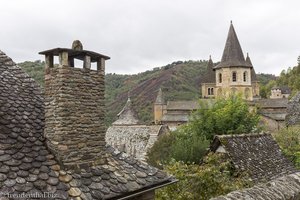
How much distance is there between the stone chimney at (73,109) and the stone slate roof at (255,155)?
27.0 ft

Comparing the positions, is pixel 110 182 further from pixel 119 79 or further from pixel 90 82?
pixel 119 79

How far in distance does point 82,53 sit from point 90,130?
1531 millimetres

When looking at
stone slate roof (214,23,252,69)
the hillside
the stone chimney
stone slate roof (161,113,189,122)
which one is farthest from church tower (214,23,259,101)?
the stone chimney

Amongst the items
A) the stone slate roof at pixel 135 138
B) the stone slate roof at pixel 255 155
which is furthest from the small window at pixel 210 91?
the stone slate roof at pixel 255 155

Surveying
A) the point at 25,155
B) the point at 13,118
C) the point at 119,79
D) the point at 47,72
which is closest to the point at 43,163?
the point at 25,155

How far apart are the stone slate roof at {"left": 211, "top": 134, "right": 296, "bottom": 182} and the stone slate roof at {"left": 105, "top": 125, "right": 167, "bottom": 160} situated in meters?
16.2

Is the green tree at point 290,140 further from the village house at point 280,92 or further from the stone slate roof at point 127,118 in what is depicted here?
Answer: the village house at point 280,92

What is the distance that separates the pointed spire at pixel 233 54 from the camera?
5653 cm

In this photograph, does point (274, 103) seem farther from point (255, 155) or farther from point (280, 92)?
point (255, 155)

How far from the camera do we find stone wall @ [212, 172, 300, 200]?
3616 millimetres

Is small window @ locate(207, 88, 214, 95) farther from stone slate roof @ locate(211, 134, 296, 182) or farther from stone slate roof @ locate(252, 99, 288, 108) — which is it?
stone slate roof @ locate(211, 134, 296, 182)

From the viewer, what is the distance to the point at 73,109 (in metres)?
6.57

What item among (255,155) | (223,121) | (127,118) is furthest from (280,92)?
(255,155)

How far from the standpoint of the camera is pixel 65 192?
19.3 ft
